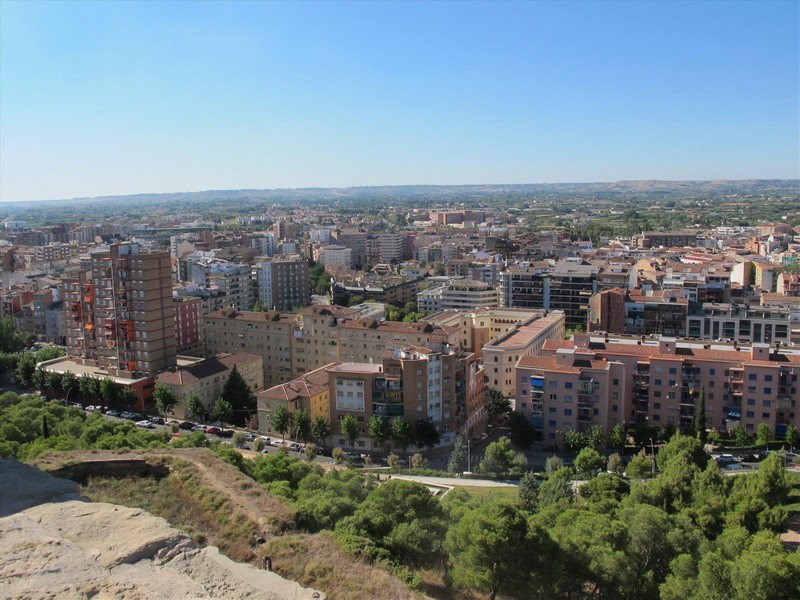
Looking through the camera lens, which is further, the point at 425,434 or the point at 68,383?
the point at 68,383

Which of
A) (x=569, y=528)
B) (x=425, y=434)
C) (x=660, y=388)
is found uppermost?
(x=569, y=528)

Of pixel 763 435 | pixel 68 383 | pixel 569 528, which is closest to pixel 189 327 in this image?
pixel 68 383

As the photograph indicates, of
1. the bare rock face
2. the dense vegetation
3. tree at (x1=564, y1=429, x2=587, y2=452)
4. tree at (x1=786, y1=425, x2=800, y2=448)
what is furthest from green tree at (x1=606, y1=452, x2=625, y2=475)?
the bare rock face

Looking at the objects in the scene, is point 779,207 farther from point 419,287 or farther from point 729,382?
point 729,382

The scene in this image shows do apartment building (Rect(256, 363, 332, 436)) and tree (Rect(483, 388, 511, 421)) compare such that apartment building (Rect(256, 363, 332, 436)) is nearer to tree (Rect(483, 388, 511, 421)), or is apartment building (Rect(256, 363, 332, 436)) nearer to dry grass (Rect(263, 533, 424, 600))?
tree (Rect(483, 388, 511, 421))

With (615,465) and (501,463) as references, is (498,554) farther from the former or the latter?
(615,465)

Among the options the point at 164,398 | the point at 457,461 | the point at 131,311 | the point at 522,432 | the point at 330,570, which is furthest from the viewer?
the point at 131,311
